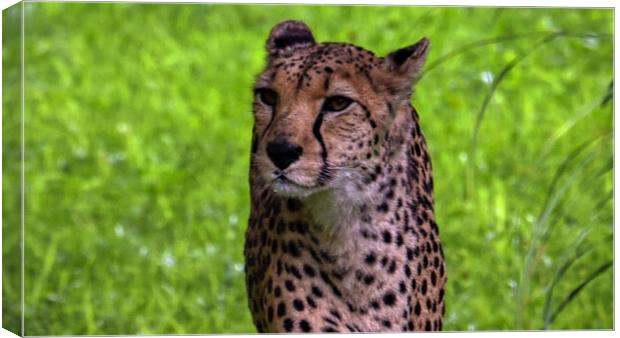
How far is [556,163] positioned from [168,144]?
1.48 meters

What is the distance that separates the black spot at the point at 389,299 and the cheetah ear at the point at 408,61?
51 centimetres

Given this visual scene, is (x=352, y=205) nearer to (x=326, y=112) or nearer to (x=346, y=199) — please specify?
(x=346, y=199)

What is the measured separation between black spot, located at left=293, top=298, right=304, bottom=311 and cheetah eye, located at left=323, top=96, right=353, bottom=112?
46 centimetres

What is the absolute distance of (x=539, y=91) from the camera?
7.73 m

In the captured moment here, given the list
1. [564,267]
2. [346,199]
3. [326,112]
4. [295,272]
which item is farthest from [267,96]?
[564,267]

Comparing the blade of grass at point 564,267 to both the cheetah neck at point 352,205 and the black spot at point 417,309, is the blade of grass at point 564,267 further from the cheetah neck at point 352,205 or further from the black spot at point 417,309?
the cheetah neck at point 352,205

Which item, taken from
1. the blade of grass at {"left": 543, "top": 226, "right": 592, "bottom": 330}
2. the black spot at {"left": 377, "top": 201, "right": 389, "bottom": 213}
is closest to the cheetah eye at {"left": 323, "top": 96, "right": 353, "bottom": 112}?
the black spot at {"left": 377, "top": 201, "right": 389, "bottom": 213}

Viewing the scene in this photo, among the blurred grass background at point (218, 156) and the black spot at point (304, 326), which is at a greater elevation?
the blurred grass background at point (218, 156)

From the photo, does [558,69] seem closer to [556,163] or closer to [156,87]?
[556,163]

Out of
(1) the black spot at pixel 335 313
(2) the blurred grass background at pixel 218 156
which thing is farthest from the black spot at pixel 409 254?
(2) the blurred grass background at pixel 218 156

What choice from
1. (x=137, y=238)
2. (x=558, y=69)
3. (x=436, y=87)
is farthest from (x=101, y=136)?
(x=558, y=69)

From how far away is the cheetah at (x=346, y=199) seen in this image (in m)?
4.64

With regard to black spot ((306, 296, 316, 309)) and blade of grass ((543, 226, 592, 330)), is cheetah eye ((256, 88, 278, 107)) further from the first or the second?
blade of grass ((543, 226, 592, 330))

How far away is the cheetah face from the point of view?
457 centimetres
